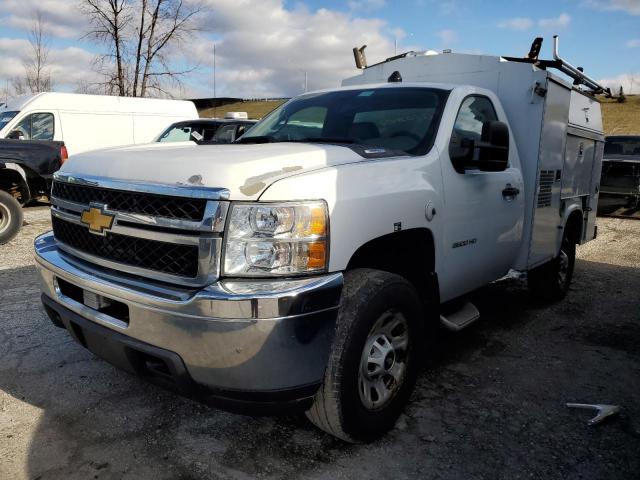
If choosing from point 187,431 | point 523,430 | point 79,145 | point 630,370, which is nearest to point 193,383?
point 187,431

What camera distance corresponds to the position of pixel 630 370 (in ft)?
12.3

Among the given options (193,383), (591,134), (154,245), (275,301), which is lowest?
(193,383)

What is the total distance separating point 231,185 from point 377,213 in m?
0.75

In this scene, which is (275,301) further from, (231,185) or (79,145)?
(79,145)

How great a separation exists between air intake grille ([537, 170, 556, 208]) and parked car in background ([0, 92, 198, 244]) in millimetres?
A: 6726

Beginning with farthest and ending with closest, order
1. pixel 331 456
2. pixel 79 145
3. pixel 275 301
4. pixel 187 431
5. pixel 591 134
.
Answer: pixel 79 145 → pixel 591 134 → pixel 187 431 → pixel 331 456 → pixel 275 301

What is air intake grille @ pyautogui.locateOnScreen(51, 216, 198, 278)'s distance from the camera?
87.7 inches

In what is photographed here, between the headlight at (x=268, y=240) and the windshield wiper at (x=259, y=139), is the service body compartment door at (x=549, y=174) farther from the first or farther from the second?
the headlight at (x=268, y=240)

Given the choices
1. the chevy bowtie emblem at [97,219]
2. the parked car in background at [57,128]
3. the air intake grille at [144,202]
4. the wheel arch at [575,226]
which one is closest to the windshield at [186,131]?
the parked car in background at [57,128]

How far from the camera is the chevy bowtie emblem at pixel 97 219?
97.5 inches

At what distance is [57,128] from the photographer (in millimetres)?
12180

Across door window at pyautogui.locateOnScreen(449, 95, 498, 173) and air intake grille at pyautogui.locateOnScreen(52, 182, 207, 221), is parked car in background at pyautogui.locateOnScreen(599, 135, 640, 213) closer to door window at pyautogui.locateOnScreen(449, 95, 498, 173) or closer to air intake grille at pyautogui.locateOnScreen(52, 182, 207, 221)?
door window at pyautogui.locateOnScreen(449, 95, 498, 173)

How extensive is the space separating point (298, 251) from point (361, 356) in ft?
2.12

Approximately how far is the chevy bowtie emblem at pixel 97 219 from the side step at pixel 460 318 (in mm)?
1996
